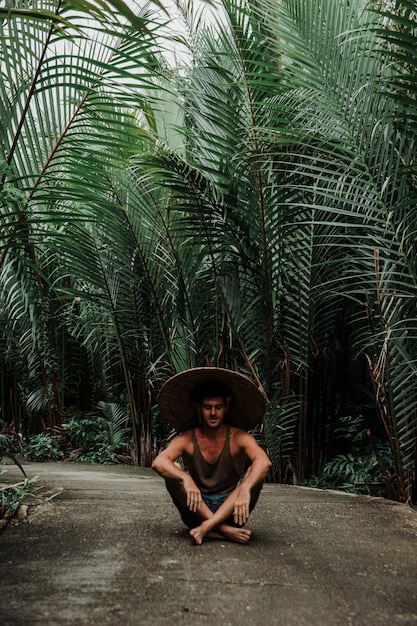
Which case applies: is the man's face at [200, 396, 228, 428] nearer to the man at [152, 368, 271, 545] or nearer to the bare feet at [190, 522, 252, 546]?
the man at [152, 368, 271, 545]

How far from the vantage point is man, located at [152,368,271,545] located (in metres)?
3.04

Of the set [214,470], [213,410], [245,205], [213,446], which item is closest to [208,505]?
[214,470]

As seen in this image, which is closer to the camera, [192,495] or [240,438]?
[192,495]

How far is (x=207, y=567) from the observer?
2.69 meters

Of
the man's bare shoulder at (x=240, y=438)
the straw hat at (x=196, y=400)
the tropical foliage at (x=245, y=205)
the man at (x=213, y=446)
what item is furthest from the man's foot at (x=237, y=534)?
the tropical foliage at (x=245, y=205)

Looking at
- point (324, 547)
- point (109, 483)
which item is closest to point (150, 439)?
point (109, 483)

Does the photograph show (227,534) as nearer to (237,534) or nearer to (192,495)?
(237,534)

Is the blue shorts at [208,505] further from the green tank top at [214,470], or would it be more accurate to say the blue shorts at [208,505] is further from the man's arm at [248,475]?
the man's arm at [248,475]

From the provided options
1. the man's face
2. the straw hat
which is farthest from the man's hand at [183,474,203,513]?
the straw hat

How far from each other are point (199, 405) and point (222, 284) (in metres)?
2.09

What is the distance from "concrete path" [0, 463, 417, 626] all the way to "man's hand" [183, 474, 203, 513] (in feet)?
0.59

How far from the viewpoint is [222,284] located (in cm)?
520

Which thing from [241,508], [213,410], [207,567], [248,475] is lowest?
[207,567]

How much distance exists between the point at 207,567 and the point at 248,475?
470mm
